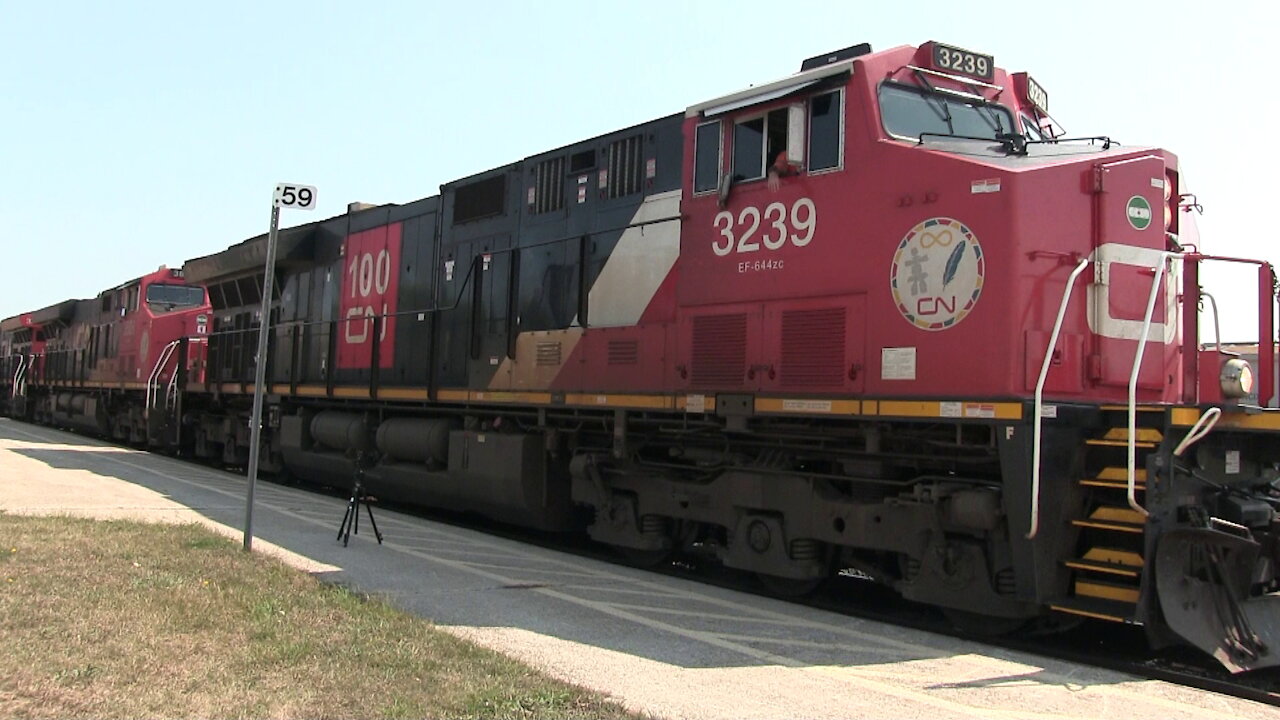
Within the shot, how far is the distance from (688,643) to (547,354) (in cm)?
481

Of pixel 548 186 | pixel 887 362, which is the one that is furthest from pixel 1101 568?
pixel 548 186

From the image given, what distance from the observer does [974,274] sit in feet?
22.2

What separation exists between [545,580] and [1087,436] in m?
4.45

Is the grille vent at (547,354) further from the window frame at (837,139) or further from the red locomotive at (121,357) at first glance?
the red locomotive at (121,357)

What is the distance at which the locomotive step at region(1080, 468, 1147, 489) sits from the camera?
6.18 m

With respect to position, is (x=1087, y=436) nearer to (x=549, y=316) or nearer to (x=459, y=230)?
(x=549, y=316)

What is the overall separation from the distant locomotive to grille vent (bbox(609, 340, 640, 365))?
0.03 meters

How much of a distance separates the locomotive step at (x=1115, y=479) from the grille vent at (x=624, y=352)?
169 inches

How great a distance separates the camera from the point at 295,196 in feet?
29.5

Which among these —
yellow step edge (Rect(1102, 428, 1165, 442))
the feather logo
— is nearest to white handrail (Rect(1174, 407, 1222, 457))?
yellow step edge (Rect(1102, 428, 1165, 442))

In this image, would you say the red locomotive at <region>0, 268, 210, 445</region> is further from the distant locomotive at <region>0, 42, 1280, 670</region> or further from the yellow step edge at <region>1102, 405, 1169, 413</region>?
the yellow step edge at <region>1102, 405, 1169, 413</region>

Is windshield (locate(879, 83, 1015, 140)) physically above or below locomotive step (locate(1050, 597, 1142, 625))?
above

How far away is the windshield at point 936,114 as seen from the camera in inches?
299

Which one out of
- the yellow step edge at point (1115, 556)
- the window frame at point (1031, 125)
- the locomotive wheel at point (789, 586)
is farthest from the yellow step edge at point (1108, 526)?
the window frame at point (1031, 125)
